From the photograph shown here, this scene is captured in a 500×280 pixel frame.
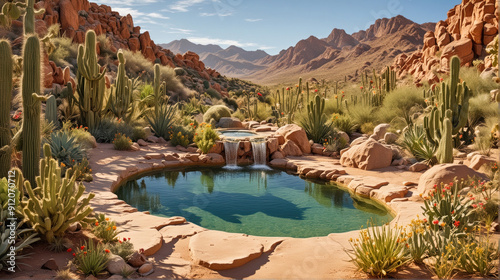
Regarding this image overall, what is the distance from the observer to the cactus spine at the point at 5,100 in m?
4.94

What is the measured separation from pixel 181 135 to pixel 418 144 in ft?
24.1

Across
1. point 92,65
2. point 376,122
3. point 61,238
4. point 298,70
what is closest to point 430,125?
point 376,122

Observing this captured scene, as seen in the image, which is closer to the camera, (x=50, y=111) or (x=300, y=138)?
→ (x=50, y=111)

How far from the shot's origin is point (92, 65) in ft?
39.9

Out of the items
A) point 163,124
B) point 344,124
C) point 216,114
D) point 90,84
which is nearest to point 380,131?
point 344,124

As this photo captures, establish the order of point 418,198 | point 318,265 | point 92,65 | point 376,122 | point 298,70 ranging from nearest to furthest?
1. point 318,265
2. point 418,198
3. point 92,65
4. point 376,122
5. point 298,70

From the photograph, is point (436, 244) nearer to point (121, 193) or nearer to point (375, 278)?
point (375, 278)

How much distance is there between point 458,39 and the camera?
28.1m

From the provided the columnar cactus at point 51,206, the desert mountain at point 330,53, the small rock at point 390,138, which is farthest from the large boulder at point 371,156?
the desert mountain at point 330,53

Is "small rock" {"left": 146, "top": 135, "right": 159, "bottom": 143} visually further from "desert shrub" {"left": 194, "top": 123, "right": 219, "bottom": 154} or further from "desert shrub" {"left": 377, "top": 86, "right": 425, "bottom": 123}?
"desert shrub" {"left": 377, "top": 86, "right": 425, "bottom": 123}

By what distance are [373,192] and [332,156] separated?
4.17m

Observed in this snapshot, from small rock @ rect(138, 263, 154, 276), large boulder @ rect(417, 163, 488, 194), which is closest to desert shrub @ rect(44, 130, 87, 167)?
small rock @ rect(138, 263, 154, 276)

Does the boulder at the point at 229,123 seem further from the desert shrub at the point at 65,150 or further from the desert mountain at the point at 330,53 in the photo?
the desert mountain at the point at 330,53

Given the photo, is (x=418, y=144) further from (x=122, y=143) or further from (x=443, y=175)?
(x=122, y=143)
